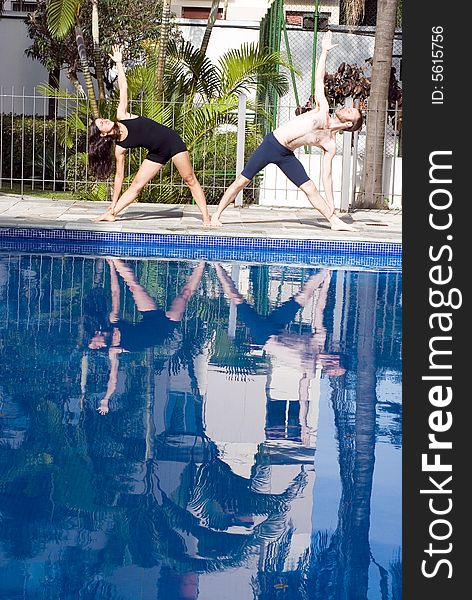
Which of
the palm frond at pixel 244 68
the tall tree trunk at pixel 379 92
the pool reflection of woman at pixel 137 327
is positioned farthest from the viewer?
the palm frond at pixel 244 68

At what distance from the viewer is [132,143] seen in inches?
470

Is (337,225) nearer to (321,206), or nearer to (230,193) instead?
(321,206)

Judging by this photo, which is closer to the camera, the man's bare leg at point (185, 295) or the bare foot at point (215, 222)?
the man's bare leg at point (185, 295)

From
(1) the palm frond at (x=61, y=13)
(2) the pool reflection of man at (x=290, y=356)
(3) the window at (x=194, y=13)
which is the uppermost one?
(3) the window at (x=194, y=13)

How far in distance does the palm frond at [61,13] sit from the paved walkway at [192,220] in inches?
88.6

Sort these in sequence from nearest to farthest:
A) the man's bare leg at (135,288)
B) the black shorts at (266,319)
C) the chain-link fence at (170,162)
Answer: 1. the black shorts at (266,319)
2. the man's bare leg at (135,288)
3. the chain-link fence at (170,162)

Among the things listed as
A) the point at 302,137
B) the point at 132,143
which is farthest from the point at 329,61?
the point at 132,143

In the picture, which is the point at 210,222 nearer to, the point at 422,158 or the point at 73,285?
the point at 73,285

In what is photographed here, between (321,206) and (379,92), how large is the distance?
10.4ft

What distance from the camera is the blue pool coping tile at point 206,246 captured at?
1206cm

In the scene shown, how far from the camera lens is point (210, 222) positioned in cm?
1269

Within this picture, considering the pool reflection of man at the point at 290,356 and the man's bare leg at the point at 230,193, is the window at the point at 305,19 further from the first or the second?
the pool reflection of man at the point at 290,356

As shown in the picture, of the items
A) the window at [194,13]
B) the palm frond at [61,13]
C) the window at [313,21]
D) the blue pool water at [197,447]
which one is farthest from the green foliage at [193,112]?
the window at [194,13]

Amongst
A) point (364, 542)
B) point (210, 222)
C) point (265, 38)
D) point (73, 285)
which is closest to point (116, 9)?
point (265, 38)
